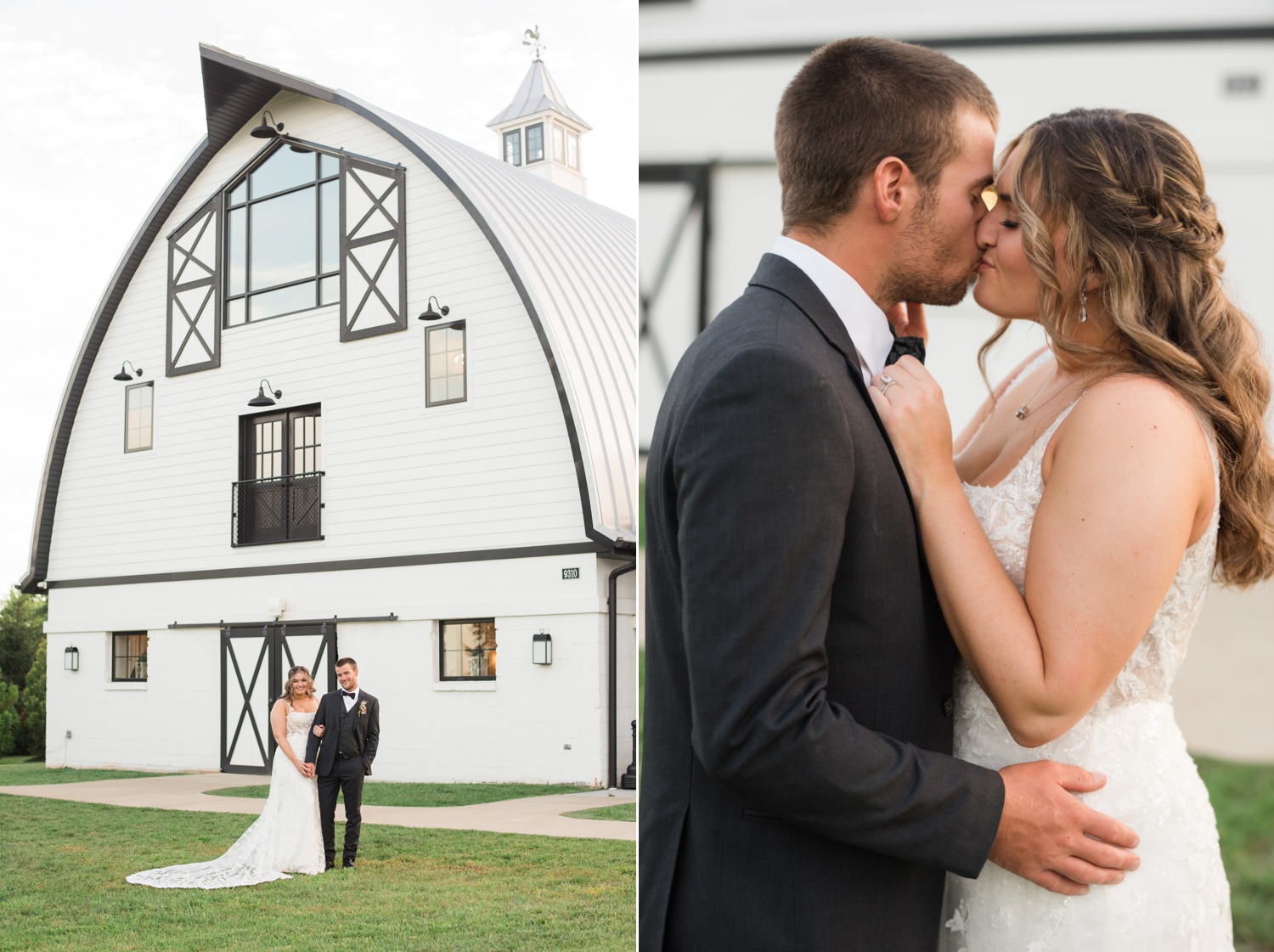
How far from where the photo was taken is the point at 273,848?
145 inches

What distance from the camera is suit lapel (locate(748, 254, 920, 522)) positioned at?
3.42ft

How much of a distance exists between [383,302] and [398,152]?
72 cm

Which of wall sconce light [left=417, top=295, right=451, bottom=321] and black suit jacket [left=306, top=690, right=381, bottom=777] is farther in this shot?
wall sconce light [left=417, top=295, right=451, bottom=321]

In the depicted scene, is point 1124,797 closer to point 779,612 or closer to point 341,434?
point 779,612

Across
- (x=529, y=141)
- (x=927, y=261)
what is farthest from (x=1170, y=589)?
(x=529, y=141)

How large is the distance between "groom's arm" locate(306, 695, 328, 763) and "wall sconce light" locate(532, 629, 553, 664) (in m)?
0.86

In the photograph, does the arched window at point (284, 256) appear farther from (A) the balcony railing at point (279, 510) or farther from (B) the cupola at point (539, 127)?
(B) the cupola at point (539, 127)

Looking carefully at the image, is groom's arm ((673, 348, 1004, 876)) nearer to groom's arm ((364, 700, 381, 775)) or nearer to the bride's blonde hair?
the bride's blonde hair

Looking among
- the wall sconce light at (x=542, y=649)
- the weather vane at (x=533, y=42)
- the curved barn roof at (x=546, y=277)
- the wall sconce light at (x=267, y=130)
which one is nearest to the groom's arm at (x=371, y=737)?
the wall sconce light at (x=542, y=649)

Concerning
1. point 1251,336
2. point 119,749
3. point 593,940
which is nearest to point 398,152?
point 119,749

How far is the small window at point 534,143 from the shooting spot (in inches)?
172

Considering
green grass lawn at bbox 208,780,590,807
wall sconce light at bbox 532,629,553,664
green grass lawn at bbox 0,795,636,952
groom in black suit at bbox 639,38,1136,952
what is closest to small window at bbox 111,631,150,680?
green grass lawn at bbox 0,795,636,952

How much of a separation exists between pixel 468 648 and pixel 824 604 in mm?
3624

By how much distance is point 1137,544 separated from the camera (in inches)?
40.2
